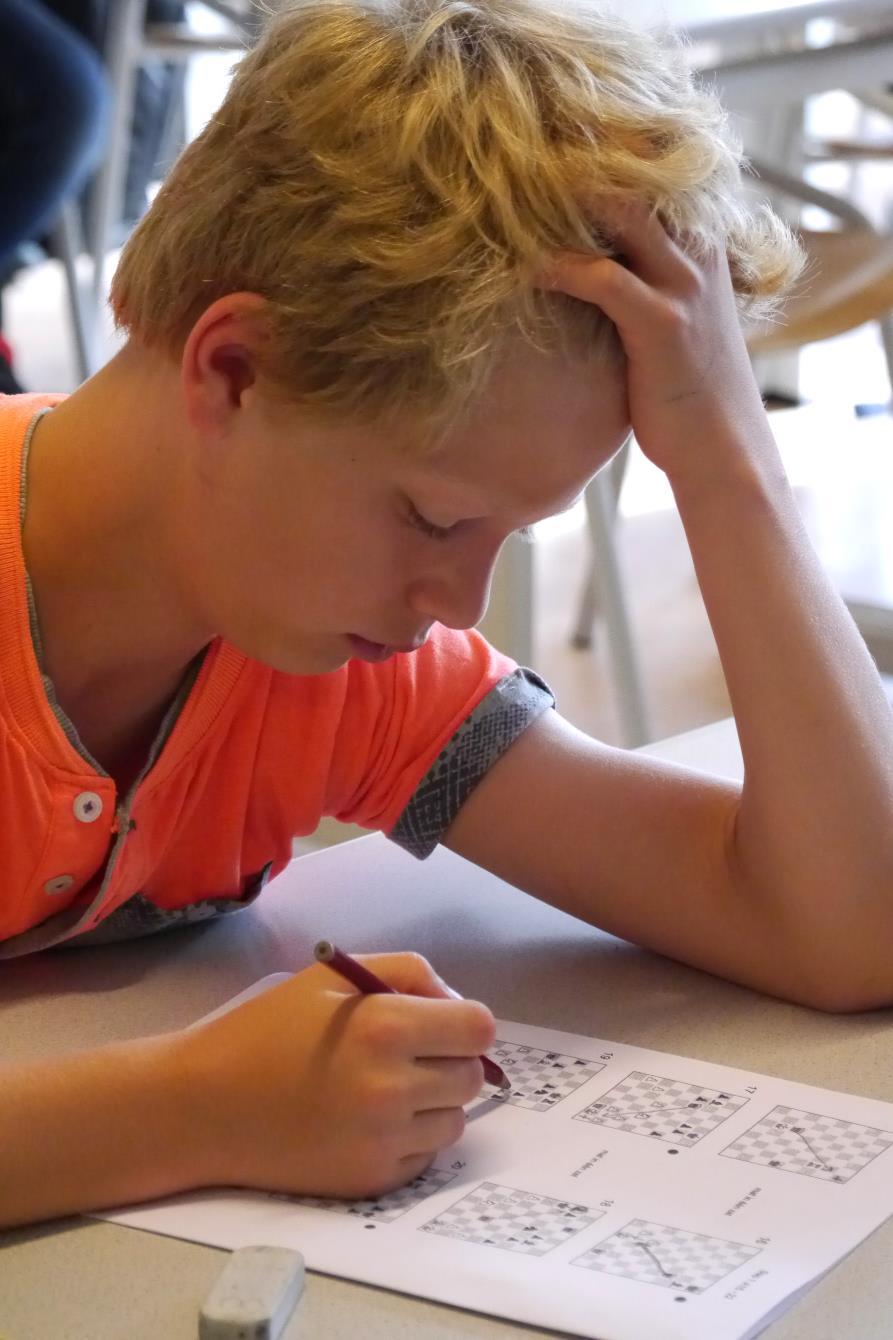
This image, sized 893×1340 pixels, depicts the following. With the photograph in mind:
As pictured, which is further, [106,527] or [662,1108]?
[106,527]

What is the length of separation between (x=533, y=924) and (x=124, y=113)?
278cm

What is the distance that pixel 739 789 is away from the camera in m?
0.96

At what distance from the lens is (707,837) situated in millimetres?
930

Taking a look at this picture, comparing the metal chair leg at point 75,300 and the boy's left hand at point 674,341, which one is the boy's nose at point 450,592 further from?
the metal chair leg at point 75,300

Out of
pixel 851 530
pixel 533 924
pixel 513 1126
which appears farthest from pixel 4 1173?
pixel 851 530

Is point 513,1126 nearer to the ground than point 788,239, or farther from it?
nearer to the ground

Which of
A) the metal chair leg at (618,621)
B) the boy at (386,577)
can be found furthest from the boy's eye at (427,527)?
the metal chair leg at (618,621)

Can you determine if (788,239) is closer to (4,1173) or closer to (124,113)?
(4,1173)

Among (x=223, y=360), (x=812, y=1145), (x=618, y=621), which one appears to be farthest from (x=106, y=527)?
(x=618, y=621)

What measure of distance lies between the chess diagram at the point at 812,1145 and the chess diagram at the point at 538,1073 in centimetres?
8

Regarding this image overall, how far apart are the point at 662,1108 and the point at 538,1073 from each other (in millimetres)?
61

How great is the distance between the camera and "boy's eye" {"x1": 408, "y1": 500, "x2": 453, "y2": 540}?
75 cm

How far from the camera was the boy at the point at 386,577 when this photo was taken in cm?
69

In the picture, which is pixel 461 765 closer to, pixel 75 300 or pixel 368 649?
pixel 368 649
